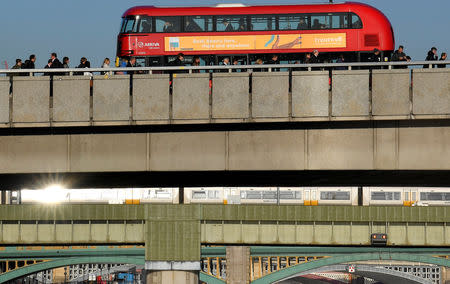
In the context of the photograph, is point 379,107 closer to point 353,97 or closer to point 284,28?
point 353,97

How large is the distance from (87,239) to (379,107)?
34.0 meters

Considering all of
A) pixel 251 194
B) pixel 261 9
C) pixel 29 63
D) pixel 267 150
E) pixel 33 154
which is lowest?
pixel 251 194

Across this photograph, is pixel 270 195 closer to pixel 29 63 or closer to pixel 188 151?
pixel 29 63

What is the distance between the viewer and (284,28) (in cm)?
4462

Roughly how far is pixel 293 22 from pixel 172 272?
2085 centimetres

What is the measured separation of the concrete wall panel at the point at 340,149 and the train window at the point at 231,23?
71.8ft

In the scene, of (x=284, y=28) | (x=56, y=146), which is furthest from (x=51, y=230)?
(x=56, y=146)

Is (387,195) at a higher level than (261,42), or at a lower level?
lower

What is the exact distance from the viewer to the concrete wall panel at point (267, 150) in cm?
2364

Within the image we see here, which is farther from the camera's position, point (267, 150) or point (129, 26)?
point (129, 26)

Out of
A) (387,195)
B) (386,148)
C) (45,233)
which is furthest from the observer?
(387,195)

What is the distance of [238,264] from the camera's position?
84.6 m

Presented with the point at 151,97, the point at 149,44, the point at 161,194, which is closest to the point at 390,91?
the point at 151,97

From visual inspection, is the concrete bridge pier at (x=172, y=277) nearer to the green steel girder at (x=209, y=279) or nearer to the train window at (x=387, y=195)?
the green steel girder at (x=209, y=279)
